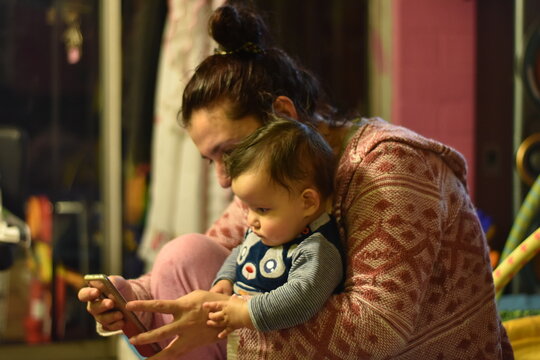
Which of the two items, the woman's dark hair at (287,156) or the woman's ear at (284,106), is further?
the woman's ear at (284,106)

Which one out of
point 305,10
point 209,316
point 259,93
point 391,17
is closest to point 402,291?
point 209,316

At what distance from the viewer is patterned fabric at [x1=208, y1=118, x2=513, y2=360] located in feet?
3.24

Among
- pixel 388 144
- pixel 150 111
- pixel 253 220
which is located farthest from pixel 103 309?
pixel 150 111

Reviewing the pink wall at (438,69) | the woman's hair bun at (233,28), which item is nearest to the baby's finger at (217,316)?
the woman's hair bun at (233,28)

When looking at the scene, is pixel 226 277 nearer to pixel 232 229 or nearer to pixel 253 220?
pixel 253 220

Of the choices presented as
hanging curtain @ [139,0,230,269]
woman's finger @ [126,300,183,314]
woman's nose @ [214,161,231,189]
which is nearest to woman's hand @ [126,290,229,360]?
woman's finger @ [126,300,183,314]

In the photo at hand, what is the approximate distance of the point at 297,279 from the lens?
977 millimetres

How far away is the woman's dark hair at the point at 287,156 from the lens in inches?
40.1

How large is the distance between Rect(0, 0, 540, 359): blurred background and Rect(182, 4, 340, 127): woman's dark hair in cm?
109

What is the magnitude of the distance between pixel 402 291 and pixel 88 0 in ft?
8.09

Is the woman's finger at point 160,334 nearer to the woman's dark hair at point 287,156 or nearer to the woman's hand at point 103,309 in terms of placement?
the woman's hand at point 103,309

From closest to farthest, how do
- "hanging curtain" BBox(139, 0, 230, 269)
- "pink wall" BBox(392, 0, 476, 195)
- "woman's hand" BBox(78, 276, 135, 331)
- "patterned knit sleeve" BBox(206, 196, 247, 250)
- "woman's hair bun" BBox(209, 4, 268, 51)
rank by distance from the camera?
1. "woman's hand" BBox(78, 276, 135, 331)
2. "woman's hair bun" BBox(209, 4, 268, 51)
3. "patterned knit sleeve" BBox(206, 196, 247, 250)
4. "hanging curtain" BBox(139, 0, 230, 269)
5. "pink wall" BBox(392, 0, 476, 195)

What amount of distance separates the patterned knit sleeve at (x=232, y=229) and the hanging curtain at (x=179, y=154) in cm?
92

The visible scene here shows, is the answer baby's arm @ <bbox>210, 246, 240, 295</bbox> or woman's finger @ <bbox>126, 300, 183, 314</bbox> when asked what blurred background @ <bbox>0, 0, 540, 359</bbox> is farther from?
woman's finger @ <bbox>126, 300, 183, 314</bbox>
